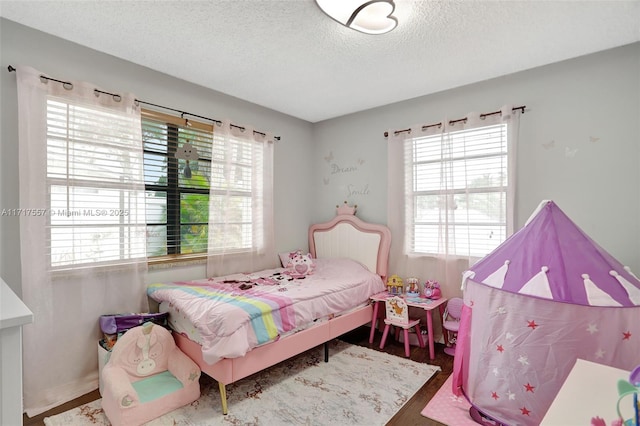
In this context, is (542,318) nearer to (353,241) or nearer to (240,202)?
(353,241)

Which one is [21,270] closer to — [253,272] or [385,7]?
[253,272]

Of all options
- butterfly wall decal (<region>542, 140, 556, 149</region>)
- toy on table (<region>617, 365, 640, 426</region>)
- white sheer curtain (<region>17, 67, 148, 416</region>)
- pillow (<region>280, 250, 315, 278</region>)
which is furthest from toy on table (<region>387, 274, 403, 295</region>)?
toy on table (<region>617, 365, 640, 426</region>)

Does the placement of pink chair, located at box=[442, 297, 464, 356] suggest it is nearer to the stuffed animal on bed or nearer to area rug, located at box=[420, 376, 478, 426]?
area rug, located at box=[420, 376, 478, 426]

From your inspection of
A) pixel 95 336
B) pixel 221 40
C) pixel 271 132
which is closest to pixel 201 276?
pixel 95 336

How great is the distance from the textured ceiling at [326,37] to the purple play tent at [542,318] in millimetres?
1278

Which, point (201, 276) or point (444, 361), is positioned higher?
point (201, 276)

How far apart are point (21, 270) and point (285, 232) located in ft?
8.43

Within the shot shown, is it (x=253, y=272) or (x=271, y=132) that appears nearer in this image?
(x=253, y=272)

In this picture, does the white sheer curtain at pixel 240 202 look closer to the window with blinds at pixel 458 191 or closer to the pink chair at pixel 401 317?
the pink chair at pixel 401 317

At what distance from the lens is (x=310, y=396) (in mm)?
2443

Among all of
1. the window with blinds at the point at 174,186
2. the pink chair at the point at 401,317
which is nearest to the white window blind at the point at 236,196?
the window with blinds at the point at 174,186

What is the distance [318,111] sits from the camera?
163 inches

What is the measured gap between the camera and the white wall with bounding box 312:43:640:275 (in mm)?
2570

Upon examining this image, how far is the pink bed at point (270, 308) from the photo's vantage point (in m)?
2.21
